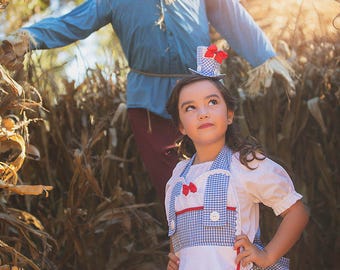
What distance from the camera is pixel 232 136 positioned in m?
2.24

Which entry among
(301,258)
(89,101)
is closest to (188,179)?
(301,258)

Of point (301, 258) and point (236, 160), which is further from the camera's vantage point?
point (301, 258)

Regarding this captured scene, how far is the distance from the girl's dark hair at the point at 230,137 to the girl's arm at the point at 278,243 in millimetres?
196

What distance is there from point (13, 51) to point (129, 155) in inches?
56.1

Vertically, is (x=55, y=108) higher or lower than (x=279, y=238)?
higher

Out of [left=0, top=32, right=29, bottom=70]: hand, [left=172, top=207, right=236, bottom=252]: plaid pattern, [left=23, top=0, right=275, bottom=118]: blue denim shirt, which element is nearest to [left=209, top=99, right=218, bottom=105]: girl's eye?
[left=172, top=207, right=236, bottom=252]: plaid pattern

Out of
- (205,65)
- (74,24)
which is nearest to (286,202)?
(205,65)

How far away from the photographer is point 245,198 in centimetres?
205

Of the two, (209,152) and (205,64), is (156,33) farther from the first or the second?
(209,152)

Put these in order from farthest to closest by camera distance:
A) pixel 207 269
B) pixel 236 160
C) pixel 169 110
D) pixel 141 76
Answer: pixel 141 76
pixel 169 110
pixel 236 160
pixel 207 269

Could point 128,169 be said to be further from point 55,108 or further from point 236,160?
point 236,160

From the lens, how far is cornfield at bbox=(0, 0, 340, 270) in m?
3.13

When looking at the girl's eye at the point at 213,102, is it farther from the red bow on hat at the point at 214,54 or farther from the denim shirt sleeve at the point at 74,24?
the denim shirt sleeve at the point at 74,24

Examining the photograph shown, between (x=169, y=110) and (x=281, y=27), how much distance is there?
4.95 ft
